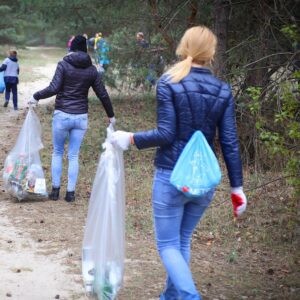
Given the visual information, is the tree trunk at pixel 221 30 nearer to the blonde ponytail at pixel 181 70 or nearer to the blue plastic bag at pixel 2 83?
the blonde ponytail at pixel 181 70

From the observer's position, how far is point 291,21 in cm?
730

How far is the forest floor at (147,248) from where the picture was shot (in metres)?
4.87

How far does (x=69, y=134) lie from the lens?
23.4 feet

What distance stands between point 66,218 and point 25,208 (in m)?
0.63

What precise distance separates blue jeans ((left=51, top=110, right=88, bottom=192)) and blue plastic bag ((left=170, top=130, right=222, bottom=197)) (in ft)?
11.0

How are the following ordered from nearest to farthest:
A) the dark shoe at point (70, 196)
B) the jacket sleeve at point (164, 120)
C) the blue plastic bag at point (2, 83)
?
the jacket sleeve at point (164, 120)
the dark shoe at point (70, 196)
the blue plastic bag at point (2, 83)

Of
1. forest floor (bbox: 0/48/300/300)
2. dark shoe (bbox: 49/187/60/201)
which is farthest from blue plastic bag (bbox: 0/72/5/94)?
dark shoe (bbox: 49/187/60/201)

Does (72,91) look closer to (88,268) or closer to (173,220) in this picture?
(88,268)

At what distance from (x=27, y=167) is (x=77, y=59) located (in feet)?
4.69

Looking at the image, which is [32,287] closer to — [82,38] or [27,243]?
[27,243]

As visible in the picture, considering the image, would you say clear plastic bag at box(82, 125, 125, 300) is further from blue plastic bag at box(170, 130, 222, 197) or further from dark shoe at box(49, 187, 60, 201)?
dark shoe at box(49, 187, 60, 201)

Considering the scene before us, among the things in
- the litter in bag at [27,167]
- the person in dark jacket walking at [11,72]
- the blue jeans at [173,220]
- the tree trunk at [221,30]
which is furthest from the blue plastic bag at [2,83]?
the blue jeans at [173,220]

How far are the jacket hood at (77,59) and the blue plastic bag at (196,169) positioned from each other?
335 cm

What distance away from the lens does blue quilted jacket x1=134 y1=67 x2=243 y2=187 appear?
3688 mm
